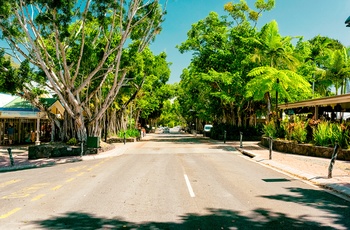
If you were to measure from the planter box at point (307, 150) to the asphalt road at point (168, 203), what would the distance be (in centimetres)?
576

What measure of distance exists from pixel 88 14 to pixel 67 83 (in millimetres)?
4540

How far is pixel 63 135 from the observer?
25422 millimetres

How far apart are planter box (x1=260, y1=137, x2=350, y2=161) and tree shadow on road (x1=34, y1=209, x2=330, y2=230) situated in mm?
11001

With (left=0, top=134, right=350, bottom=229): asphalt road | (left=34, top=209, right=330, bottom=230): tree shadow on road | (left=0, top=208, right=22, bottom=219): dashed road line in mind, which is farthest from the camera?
(left=0, top=208, right=22, bottom=219): dashed road line

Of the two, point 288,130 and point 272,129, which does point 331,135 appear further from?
point 272,129

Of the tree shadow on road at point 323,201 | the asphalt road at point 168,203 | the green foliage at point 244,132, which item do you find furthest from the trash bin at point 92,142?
the green foliage at point 244,132

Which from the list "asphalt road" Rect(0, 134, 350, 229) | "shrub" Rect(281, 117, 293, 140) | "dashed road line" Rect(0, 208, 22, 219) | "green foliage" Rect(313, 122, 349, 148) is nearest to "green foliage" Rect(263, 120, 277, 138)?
"shrub" Rect(281, 117, 293, 140)

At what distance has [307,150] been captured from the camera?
18.9 meters

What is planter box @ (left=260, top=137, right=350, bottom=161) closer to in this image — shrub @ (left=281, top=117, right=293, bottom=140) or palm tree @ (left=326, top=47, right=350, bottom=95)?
shrub @ (left=281, top=117, right=293, bottom=140)

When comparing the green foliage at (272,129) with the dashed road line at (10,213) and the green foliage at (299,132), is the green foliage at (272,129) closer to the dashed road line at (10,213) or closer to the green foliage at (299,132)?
the green foliage at (299,132)

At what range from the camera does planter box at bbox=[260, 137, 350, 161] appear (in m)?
16.0

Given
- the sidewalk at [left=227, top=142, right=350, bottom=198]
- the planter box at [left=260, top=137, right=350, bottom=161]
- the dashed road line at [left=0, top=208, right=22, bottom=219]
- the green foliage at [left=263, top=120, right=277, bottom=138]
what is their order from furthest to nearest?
1. the green foliage at [left=263, top=120, right=277, bottom=138]
2. the planter box at [left=260, top=137, right=350, bottom=161]
3. the sidewalk at [left=227, top=142, right=350, bottom=198]
4. the dashed road line at [left=0, top=208, right=22, bottom=219]

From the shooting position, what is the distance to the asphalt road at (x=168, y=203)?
Answer: 6105mm

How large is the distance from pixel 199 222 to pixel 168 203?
160 cm
